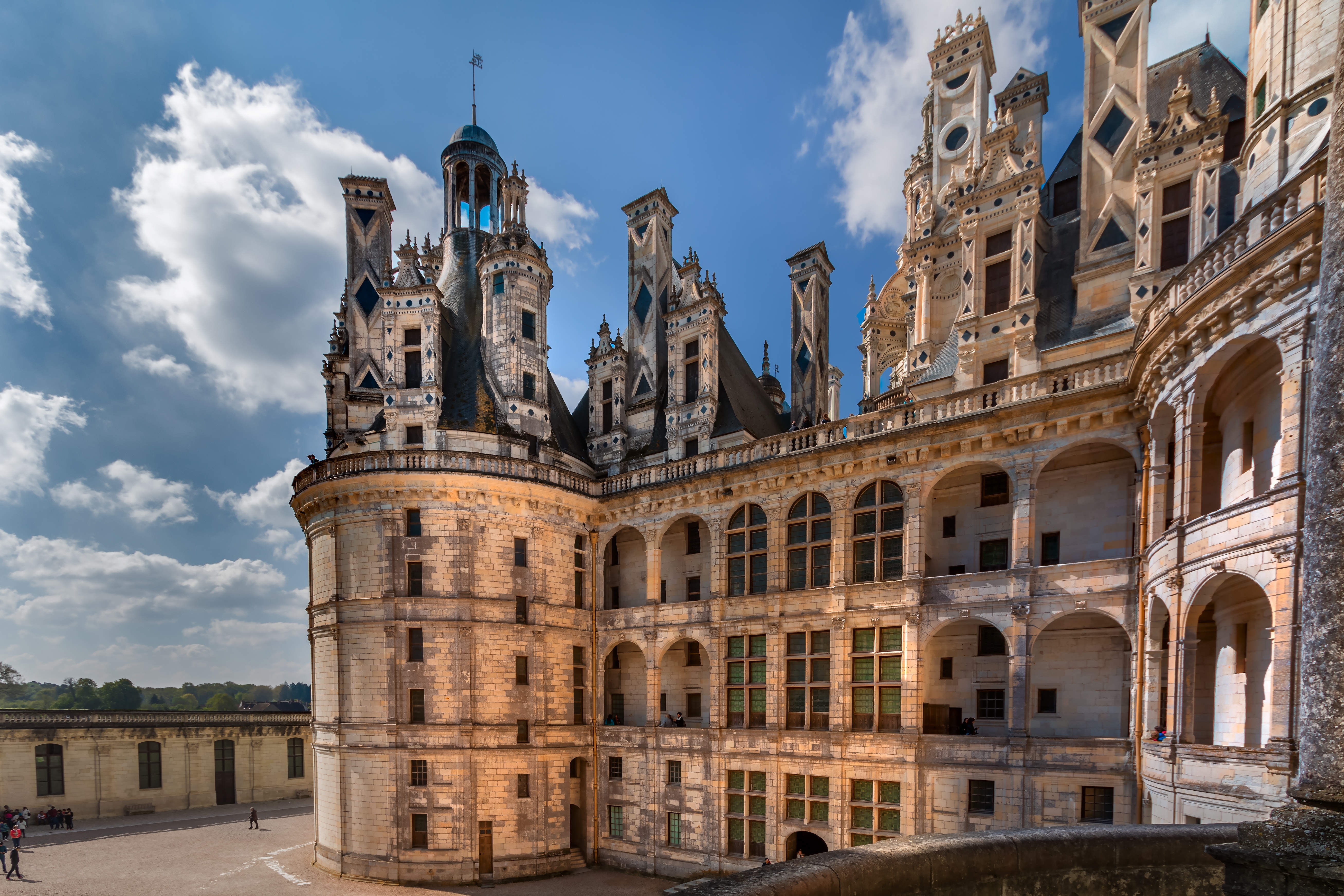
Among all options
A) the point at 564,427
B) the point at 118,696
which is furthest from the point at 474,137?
the point at 118,696

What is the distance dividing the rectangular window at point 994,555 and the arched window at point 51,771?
5257cm

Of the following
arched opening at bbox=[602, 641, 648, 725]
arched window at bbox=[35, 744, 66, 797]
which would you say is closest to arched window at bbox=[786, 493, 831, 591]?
arched opening at bbox=[602, 641, 648, 725]

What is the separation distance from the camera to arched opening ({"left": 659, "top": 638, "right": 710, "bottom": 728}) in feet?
92.6

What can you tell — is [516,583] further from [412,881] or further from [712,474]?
[412,881]

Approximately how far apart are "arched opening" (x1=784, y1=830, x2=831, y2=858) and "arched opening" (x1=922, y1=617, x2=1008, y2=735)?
6109mm

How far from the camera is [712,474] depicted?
26875 mm

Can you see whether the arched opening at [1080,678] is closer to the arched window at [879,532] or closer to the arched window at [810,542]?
the arched window at [879,532]

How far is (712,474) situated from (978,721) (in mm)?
12757

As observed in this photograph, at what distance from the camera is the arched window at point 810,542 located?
2444cm

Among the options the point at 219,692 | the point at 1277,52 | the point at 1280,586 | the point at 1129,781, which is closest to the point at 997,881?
the point at 1280,586

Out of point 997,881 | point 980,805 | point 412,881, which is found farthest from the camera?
point 412,881

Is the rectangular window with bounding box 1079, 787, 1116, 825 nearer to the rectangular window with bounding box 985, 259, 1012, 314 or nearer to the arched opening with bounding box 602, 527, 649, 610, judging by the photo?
the rectangular window with bounding box 985, 259, 1012, 314

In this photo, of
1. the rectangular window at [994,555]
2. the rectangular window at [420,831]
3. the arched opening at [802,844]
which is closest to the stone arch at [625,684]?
the rectangular window at [420,831]

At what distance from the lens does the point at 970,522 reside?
74.3ft
